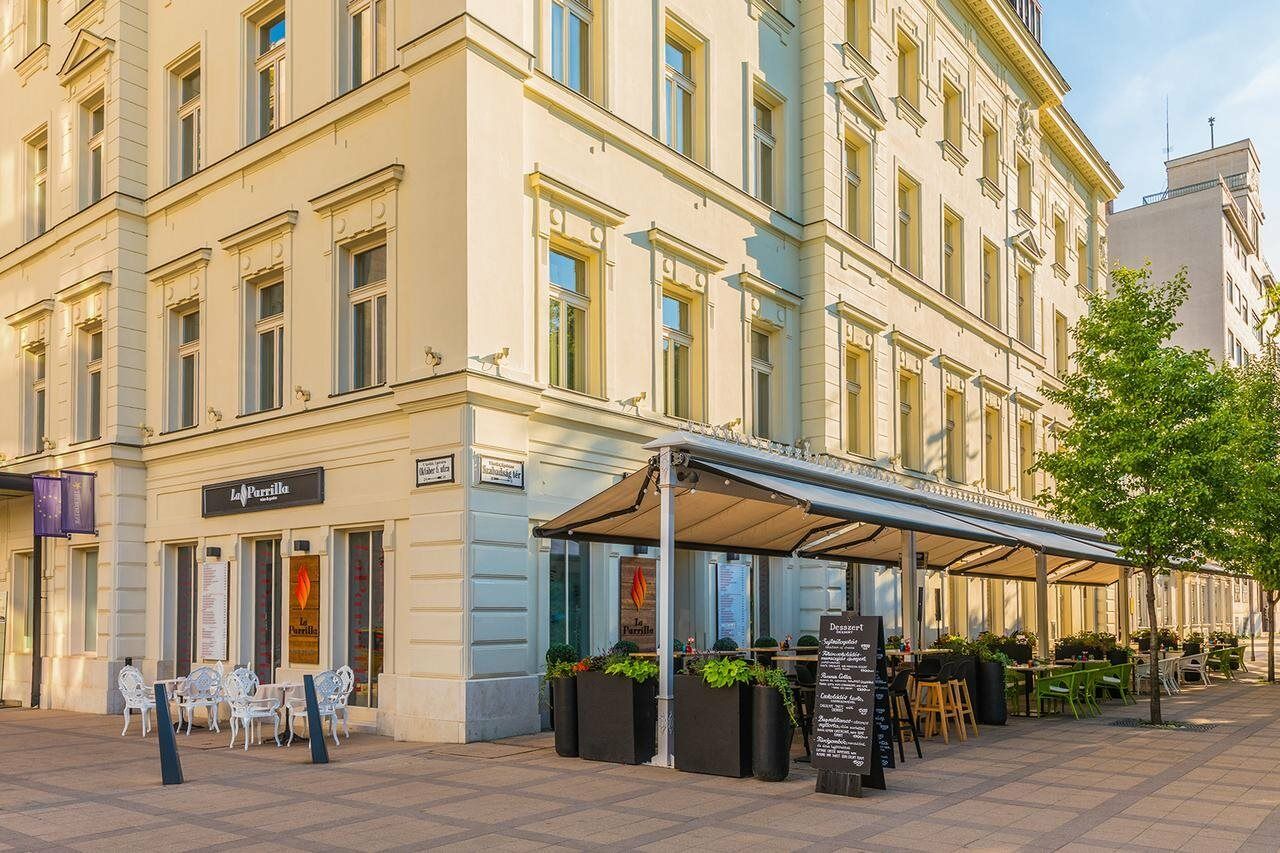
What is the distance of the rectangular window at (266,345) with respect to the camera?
17.9 m

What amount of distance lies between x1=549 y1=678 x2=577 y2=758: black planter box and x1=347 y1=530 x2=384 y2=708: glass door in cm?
378

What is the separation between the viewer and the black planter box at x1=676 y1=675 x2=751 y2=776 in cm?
1125

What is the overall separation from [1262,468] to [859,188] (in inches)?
402

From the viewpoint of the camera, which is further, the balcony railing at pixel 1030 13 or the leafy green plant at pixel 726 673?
the balcony railing at pixel 1030 13

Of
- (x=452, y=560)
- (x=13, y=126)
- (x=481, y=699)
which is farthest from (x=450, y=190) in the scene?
(x=13, y=126)

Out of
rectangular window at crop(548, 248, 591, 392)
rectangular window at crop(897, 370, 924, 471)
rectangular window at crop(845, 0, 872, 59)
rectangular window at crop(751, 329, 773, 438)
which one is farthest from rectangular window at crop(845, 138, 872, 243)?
rectangular window at crop(548, 248, 591, 392)

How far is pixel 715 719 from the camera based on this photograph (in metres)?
11.4

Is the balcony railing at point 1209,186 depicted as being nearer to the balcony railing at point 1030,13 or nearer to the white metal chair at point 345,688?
the balcony railing at point 1030,13

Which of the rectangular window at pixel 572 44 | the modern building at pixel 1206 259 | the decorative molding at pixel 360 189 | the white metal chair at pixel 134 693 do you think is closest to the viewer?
the decorative molding at pixel 360 189

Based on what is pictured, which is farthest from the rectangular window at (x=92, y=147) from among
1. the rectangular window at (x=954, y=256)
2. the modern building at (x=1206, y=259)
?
the modern building at (x=1206, y=259)

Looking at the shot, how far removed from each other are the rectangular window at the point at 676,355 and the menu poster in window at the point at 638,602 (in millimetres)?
2588

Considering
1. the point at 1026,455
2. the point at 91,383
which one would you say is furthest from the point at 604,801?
the point at 1026,455

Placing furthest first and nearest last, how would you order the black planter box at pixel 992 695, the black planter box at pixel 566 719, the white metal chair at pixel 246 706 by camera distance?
the black planter box at pixel 992 695
the white metal chair at pixel 246 706
the black planter box at pixel 566 719

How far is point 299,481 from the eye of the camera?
16656 millimetres
